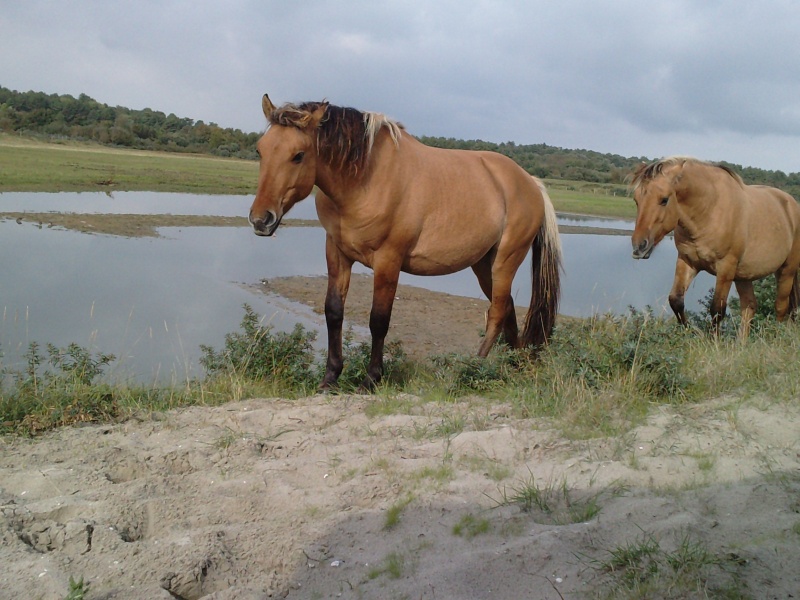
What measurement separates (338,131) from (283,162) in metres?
0.55

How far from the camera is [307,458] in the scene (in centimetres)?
358

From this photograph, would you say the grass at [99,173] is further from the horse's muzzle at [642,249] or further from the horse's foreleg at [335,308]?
the horse's muzzle at [642,249]

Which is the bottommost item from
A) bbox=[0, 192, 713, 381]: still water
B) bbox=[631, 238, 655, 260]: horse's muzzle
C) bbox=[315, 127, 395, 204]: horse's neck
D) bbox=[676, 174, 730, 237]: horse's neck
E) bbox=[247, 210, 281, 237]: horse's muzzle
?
bbox=[0, 192, 713, 381]: still water

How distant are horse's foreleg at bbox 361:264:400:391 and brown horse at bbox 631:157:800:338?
9.74 feet

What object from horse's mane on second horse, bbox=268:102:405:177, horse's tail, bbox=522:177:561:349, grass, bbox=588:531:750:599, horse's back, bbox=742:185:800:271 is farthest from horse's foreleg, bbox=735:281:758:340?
grass, bbox=588:531:750:599

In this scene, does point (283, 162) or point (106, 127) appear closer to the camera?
point (283, 162)

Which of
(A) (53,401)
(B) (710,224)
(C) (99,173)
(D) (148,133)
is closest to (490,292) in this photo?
(B) (710,224)

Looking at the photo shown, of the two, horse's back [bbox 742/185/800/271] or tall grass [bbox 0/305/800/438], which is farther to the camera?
horse's back [bbox 742/185/800/271]

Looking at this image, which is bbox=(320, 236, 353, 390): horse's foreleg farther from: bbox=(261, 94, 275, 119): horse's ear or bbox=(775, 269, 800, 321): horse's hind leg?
bbox=(775, 269, 800, 321): horse's hind leg

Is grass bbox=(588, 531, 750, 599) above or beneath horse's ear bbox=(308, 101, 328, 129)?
beneath

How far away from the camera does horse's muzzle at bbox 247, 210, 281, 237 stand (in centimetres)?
468

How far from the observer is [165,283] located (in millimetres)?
11312

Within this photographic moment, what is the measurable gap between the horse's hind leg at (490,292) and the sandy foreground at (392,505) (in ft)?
8.05

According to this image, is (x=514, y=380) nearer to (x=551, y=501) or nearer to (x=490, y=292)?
(x=490, y=292)
